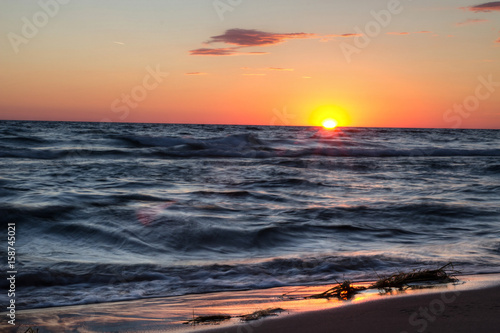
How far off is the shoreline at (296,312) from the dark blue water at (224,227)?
43 centimetres

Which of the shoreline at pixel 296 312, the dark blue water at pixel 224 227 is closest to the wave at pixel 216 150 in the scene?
the dark blue water at pixel 224 227

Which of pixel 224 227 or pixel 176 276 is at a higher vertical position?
pixel 224 227

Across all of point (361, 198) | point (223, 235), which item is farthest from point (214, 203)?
point (361, 198)

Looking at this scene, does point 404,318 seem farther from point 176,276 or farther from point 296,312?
point 176,276

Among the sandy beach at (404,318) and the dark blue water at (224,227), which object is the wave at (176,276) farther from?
the sandy beach at (404,318)

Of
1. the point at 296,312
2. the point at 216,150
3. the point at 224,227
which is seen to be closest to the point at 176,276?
the point at 296,312

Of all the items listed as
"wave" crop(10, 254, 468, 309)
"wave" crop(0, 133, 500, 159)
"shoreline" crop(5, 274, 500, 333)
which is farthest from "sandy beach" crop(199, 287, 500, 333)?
"wave" crop(0, 133, 500, 159)

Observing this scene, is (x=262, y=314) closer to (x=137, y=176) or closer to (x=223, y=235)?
(x=223, y=235)

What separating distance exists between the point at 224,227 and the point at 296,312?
3.81 meters

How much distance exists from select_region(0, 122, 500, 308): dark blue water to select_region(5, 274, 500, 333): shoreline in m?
0.43

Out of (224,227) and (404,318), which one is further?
(224,227)

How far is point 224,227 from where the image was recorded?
698 cm

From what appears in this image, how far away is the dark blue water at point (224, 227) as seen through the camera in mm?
4758

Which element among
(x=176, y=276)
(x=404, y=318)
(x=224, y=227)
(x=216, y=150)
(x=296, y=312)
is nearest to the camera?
(x=404, y=318)
